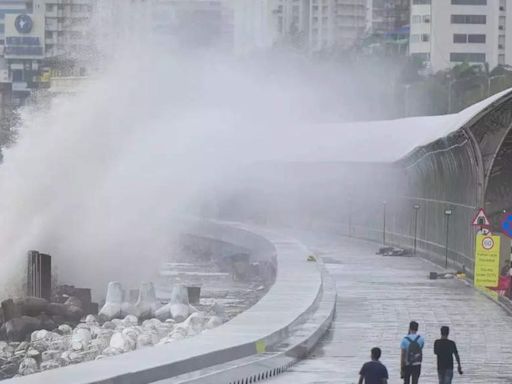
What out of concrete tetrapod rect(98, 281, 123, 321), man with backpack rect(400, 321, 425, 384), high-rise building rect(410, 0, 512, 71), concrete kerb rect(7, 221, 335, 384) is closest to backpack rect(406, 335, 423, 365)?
man with backpack rect(400, 321, 425, 384)

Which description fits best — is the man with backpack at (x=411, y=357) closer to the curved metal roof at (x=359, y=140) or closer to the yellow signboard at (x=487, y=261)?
the yellow signboard at (x=487, y=261)

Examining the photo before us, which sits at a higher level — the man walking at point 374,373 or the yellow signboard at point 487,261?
the man walking at point 374,373

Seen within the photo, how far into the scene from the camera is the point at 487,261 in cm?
3953

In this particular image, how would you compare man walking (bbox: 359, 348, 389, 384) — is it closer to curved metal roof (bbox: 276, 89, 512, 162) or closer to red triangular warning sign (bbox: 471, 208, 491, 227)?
red triangular warning sign (bbox: 471, 208, 491, 227)

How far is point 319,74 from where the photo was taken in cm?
13300

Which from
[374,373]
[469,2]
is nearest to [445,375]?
[374,373]

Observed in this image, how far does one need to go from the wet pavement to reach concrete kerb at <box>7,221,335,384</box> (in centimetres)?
46

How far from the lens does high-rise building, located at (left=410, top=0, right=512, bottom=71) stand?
156125mm

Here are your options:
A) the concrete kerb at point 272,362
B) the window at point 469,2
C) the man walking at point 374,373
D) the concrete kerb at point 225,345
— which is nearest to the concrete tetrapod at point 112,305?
the concrete kerb at point 225,345

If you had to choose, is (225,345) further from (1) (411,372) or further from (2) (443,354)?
(2) (443,354)

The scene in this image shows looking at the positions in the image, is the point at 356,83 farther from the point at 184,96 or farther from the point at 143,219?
the point at 143,219

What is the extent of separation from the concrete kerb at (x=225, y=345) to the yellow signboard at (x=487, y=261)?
3.10 metres

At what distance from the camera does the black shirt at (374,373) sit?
20484mm

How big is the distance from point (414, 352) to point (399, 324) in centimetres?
1035
